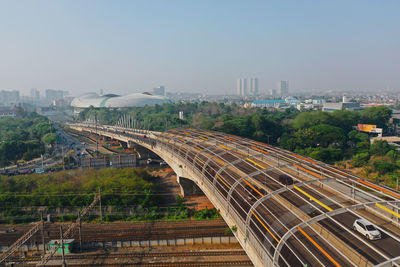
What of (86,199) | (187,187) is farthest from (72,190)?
(187,187)

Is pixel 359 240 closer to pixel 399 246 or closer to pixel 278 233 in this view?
pixel 399 246

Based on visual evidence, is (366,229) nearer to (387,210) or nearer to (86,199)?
A: (387,210)

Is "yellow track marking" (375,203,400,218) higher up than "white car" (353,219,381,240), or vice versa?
"yellow track marking" (375,203,400,218)

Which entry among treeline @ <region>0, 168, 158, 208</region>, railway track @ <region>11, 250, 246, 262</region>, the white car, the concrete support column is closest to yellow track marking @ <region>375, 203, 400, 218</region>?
the white car

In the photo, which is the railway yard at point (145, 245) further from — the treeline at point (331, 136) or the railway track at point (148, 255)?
the treeline at point (331, 136)

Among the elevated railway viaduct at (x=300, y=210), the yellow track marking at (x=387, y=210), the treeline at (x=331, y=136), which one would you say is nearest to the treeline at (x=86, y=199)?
the elevated railway viaduct at (x=300, y=210)

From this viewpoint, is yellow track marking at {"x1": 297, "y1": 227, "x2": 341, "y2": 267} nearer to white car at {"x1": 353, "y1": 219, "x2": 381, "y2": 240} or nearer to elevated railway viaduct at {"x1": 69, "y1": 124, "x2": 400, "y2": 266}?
elevated railway viaduct at {"x1": 69, "y1": 124, "x2": 400, "y2": 266}
